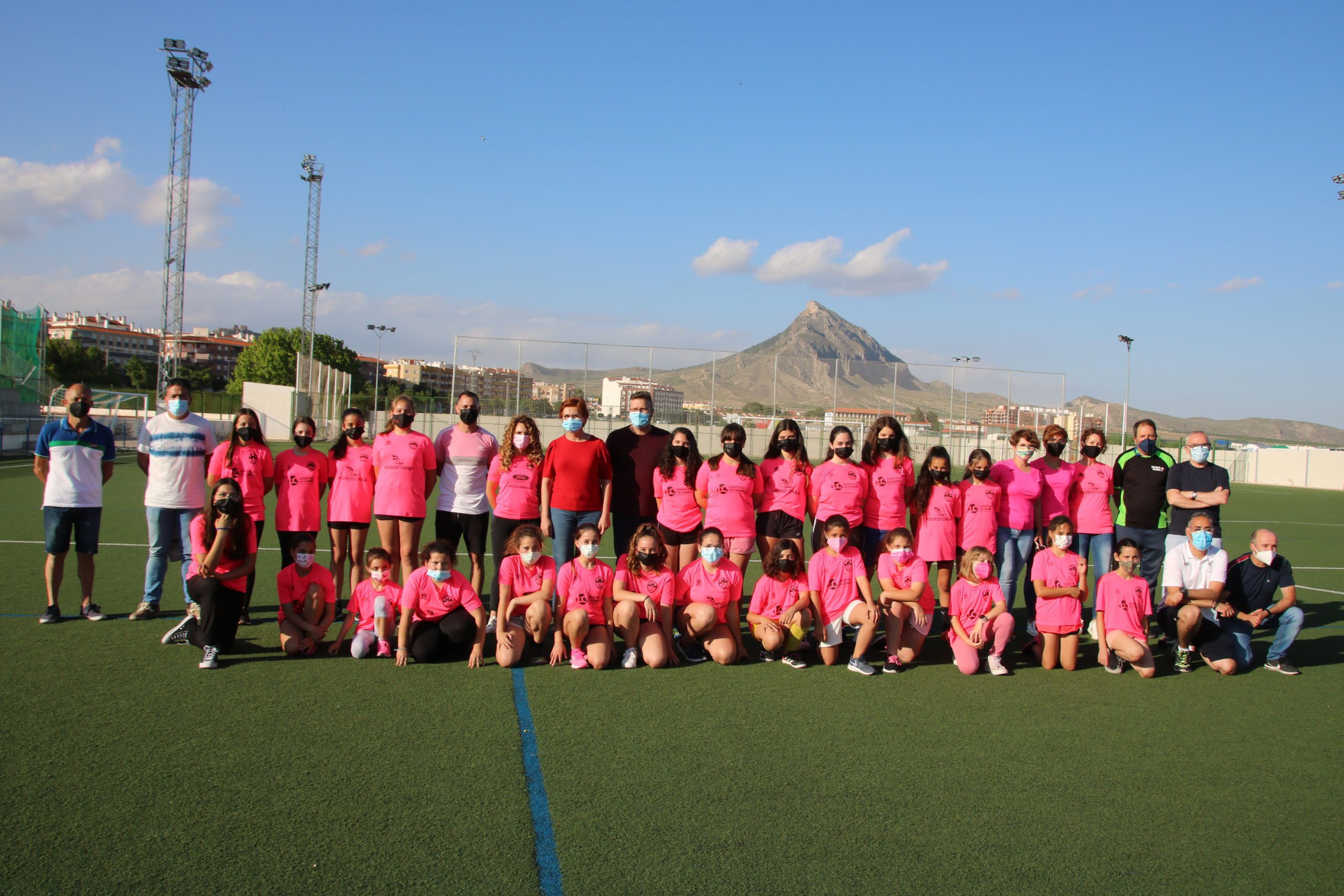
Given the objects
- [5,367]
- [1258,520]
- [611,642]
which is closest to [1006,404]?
[1258,520]

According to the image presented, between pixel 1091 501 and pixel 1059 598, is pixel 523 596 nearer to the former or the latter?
pixel 1059 598

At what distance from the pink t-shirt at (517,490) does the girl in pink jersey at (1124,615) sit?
164 inches

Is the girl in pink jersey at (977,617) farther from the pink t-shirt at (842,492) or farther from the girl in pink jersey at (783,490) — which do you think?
the girl in pink jersey at (783,490)

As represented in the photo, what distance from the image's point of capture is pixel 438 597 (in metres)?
5.78

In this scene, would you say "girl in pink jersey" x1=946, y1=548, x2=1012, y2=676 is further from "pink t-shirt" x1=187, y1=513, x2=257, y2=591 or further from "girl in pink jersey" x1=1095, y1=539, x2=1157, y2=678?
"pink t-shirt" x1=187, y1=513, x2=257, y2=591

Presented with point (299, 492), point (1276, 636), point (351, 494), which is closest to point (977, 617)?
point (1276, 636)

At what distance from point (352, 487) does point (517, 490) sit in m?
1.31

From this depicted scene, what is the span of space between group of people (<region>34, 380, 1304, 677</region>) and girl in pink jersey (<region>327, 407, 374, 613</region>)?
0.02 m

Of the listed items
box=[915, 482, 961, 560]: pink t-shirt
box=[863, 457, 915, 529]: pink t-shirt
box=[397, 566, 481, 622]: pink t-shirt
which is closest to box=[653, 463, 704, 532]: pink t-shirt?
box=[863, 457, 915, 529]: pink t-shirt

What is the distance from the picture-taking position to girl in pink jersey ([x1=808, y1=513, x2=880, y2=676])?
5.89 metres

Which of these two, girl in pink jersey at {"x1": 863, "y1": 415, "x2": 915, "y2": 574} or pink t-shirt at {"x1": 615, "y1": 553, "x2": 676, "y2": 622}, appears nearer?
pink t-shirt at {"x1": 615, "y1": 553, "x2": 676, "y2": 622}

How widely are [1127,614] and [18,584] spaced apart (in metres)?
9.07

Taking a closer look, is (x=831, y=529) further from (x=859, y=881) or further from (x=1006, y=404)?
(x=1006, y=404)

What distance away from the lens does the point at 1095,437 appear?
7051mm
